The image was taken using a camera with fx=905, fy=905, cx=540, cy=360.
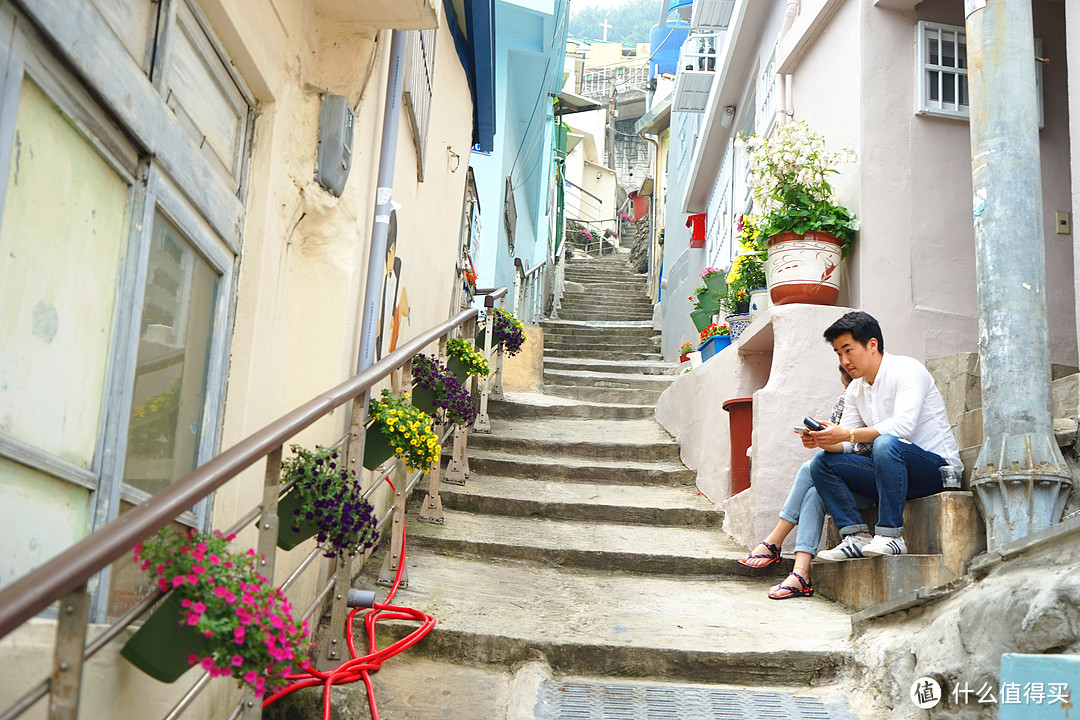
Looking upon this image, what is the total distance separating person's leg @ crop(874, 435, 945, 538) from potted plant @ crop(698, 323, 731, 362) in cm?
322

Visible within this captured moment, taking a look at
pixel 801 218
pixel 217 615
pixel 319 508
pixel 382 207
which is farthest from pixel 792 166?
pixel 217 615

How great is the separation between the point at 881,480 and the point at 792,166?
6.23 feet

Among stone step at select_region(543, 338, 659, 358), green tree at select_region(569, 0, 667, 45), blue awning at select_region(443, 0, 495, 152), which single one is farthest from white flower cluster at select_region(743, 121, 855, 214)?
green tree at select_region(569, 0, 667, 45)

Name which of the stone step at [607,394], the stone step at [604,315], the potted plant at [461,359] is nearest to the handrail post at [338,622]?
the potted plant at [461,359]

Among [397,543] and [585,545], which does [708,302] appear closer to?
[585,545]

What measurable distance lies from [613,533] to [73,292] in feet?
10.2

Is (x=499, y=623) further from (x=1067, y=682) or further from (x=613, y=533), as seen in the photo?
(x=1067, y=682)

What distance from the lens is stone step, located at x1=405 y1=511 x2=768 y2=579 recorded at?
4.02m

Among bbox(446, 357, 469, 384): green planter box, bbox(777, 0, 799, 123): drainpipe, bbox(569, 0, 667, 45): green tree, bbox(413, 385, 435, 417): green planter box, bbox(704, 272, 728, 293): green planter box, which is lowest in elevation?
bbox(413, 385, 435, 417): green planter box

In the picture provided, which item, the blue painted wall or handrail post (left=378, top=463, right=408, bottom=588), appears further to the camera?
the blue painted wall

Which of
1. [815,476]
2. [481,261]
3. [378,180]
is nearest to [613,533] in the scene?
[815,476]

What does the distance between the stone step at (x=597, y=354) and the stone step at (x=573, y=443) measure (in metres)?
4.07

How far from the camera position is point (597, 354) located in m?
10.9

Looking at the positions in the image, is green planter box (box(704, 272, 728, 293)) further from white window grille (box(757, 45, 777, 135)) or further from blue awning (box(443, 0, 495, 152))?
blue awning (box(443, 0, 495, 152))
